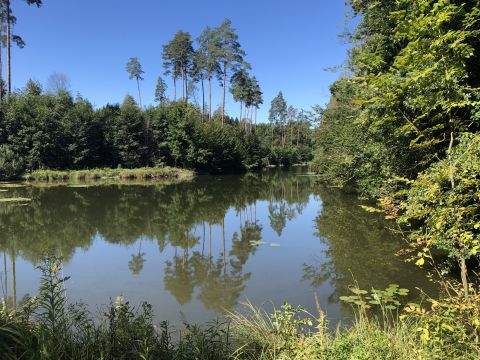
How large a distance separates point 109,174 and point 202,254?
26505mm

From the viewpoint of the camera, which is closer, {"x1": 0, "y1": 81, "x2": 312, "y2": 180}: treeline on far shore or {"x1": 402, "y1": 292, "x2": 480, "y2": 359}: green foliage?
{"x1": 402, "y1": 292, "x2": 480, "y2": 359}: green foliage

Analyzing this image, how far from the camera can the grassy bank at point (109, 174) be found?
2975 cm

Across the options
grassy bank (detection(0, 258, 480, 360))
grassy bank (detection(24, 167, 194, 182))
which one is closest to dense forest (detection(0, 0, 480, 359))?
grassy bank (detection(0, 258, 480, 360))

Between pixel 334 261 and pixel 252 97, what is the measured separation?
53.9 metres

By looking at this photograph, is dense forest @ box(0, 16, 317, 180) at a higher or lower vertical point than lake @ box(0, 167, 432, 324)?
higher

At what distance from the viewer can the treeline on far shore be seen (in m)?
30.4

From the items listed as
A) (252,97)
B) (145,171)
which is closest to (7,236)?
(145,171)

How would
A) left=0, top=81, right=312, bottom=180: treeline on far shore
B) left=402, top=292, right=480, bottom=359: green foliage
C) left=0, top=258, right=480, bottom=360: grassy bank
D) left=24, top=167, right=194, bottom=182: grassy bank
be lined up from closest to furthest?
left=402, top=292, right=480, bottom=359: green foliage → left=0, top=258, right=480, bottom=360: grassy bank → left=24, top=167, right=194, bottom=182: grassy bank → left=0, top=81, right=312, bottom=180: treeline on far shore

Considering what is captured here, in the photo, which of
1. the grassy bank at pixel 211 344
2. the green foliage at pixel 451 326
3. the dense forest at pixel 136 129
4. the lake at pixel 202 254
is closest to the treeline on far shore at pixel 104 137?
the dense forest at pixel 136 129

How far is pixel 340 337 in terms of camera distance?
3225 millimetres

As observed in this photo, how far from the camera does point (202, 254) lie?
9461mm

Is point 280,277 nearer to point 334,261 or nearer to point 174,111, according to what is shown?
point 334,261

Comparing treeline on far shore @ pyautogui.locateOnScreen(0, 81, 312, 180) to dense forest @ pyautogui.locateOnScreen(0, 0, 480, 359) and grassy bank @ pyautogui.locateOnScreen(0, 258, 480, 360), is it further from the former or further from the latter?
grassy bank @ pyautogui.locateOnScreen(0, 258, 480, 360)

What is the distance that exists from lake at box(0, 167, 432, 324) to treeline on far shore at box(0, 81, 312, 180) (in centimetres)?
1612
